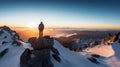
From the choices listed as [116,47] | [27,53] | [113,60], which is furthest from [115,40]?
[27,53]

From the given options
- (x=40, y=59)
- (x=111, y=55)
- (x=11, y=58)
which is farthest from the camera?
(x=111, y=55)

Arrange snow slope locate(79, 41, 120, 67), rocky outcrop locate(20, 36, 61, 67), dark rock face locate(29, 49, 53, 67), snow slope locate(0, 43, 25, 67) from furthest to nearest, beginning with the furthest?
snow slope locate(79, 41, 120, 67) → snow slope locate(0, 43, 25, 67) → rocky outcrop locate(20, 36, 61, 67) → dark rock face locate(29, 49, 53, 67)

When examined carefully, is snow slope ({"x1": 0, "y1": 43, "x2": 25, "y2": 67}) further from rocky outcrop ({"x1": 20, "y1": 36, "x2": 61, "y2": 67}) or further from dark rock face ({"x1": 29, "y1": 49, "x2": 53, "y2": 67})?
dark rock face ({"x1": 29, "y1": 49, "x2": 53, "y2": 67})

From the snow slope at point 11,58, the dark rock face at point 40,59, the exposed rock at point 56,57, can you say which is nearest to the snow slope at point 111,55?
the exposed rock at point 56,57

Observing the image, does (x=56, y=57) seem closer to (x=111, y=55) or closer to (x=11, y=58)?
(x=11, y=58)

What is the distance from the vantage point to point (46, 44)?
42.2 m

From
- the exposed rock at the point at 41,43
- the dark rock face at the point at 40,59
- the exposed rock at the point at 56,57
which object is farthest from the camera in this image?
the exposed rock at the point at 56,57

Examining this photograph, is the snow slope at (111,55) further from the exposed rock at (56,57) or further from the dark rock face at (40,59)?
the dark rock face at (40,59)

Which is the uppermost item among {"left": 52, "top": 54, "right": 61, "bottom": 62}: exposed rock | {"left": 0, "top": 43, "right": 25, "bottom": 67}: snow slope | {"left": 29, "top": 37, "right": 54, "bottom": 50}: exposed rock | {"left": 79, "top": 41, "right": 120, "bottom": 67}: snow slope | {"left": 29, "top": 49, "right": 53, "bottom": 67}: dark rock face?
{"left": 29, "top": 37, "right": 54, "bottom": 50}: exposed rock

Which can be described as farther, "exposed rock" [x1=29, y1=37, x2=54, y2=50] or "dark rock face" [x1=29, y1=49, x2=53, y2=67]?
"exposed rock" [x1=29, y1=37, x2=54, y2=50]

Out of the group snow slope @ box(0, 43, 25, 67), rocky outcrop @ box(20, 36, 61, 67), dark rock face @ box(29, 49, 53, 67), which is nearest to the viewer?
dark rock face @ box(29, 49, 53, 67)

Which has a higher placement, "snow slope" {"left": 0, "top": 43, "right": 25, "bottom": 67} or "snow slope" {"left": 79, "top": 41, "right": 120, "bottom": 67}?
"snow slope" {"left": 0, "top": 43, "right": 25, "bottom": 67}

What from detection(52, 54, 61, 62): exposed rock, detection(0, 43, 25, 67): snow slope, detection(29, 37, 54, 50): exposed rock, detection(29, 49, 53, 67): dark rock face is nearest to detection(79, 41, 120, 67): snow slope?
detection(52, 54, 61, 62): exposed rock

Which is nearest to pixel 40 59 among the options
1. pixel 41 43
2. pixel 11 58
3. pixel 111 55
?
pixel 41 43
